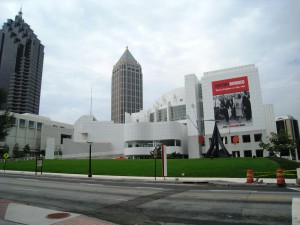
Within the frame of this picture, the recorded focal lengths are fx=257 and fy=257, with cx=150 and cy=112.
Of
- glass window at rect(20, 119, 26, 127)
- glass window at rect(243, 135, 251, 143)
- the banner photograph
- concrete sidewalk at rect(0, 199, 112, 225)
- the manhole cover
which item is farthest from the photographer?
glass window at rect(20, 119, 26, 127)

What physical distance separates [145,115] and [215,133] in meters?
76.5

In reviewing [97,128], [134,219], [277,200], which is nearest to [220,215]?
[134,219]

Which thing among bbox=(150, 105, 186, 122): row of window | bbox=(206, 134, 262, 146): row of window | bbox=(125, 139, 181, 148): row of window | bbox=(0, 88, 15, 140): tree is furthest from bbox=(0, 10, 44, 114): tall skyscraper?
bbox=(0, 88, 15, 140): tree

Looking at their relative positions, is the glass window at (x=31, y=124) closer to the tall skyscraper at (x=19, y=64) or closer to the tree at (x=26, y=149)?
the tree at (x=26, y=149)

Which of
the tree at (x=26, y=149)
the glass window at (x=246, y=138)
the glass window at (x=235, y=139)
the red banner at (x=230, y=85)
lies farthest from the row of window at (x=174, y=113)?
the tree at (x=26, y=149)

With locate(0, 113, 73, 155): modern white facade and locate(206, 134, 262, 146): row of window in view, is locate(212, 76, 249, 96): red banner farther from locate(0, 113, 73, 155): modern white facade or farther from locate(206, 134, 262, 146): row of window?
locate(0, 113, 73, 155): modern white facade

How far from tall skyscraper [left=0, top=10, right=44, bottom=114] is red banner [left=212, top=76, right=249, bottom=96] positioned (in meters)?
152

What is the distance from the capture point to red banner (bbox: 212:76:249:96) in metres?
81.4

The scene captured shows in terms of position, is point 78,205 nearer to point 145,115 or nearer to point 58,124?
point 145,115

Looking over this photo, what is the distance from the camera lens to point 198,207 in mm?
10117

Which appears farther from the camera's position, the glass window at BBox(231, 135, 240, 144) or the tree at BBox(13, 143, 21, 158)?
the tree at BBox(13, 143, 21, 158)

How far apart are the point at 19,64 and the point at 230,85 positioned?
165 meters

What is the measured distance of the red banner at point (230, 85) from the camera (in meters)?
81.4

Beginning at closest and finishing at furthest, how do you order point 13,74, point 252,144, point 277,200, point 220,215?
point 220,215
point 277,200
point 252,144
point 13,74
